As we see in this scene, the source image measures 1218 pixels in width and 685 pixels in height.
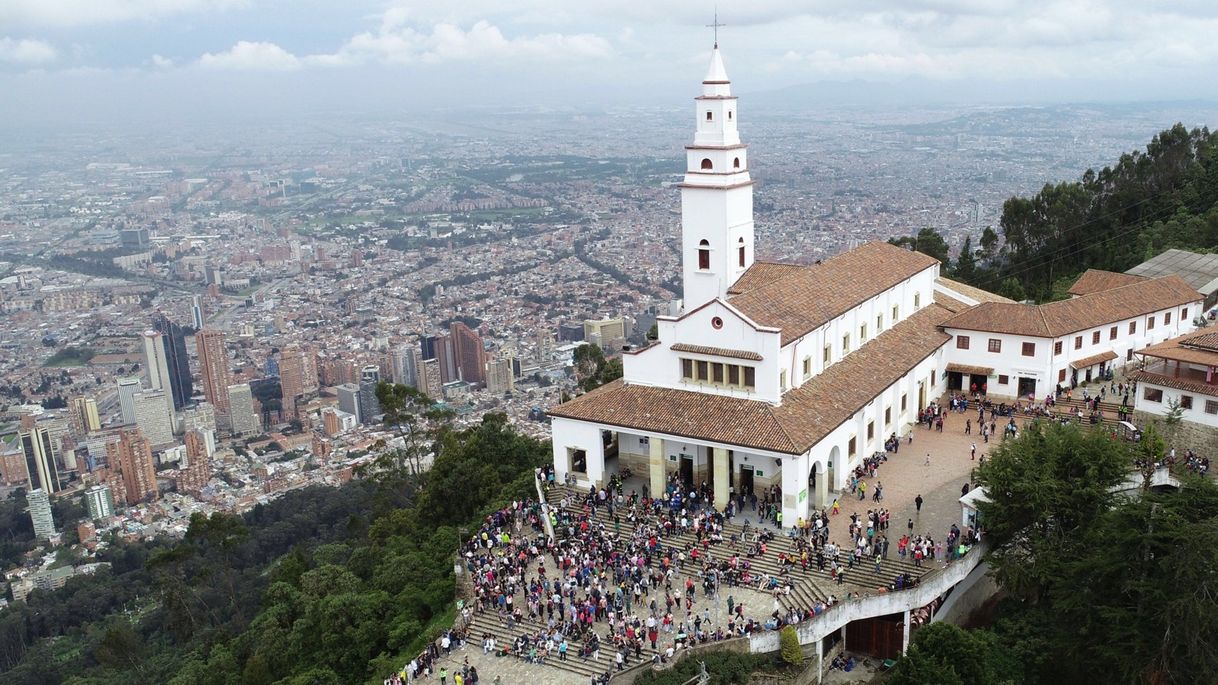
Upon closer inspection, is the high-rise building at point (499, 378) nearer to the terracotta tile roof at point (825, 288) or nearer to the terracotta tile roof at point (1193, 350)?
the terracotta tile roof at point (825, 288)

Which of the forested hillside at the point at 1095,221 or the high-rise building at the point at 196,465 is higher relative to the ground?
the forested hillside at the point at 1095,221

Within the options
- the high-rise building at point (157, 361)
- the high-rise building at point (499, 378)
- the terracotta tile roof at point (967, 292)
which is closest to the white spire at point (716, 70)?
the terracotta tile roof at point (967, 292)

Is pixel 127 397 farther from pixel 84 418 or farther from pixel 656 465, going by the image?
pixel 656 465

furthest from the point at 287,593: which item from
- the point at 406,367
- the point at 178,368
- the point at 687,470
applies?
the point at 178,368

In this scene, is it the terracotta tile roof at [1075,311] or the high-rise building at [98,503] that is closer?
the terracotta tile roof at [1075,311]

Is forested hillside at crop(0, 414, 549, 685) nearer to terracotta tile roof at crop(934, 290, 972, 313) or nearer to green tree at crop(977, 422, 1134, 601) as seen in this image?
green tree at crop(977, 422, 1134, 601)

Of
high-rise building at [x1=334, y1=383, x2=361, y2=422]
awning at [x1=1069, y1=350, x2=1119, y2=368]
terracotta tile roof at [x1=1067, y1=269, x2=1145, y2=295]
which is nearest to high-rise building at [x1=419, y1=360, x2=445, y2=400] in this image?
high-rise building at [x1=334, y1=383, x2=361, y2=422]

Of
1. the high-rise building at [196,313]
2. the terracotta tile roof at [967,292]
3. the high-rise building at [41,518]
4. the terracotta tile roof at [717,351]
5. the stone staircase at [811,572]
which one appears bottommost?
the high-rise building at [41,518]
